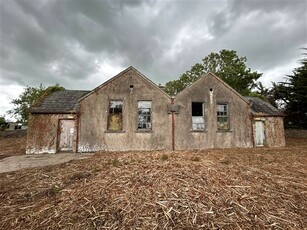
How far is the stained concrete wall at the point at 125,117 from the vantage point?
1220 cm

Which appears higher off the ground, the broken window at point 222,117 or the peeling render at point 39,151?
the broken window at point 222,117

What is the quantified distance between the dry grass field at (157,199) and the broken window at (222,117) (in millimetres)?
6969

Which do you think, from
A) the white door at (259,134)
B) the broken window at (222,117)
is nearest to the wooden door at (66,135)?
the broken window at (222,117)

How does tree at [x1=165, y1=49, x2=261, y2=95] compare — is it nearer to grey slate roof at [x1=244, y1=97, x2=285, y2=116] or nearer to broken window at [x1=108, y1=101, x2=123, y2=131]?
grey slate roof at [x1=244, y1=97, x2=285, y2=116]

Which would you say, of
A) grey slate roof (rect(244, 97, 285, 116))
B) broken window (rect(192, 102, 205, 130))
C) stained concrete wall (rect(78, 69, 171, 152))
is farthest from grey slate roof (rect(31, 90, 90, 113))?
grey slate roof (rect(244, 97, 285, 116))

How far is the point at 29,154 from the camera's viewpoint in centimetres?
1170

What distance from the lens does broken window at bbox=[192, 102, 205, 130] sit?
1316 cm

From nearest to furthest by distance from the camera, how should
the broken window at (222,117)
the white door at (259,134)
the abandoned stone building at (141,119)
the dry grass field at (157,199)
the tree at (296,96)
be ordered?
1. the dry grass field at (157,199)
2. the abandoned stone building at (141,119)
3. the broken window at (222,117)
4. the white door at (259,134)
5. the tree at (296,96)

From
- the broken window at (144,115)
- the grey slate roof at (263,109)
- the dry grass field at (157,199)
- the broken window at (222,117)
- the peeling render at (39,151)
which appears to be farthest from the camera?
the grey slate roof at (263,109)

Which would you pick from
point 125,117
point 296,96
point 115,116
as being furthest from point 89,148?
point 296,96

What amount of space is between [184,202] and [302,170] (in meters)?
5.51

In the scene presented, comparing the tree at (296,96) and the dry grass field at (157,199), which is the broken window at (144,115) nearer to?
the dry grass field at (157,199)

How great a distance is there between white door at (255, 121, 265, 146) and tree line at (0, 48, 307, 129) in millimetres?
6134

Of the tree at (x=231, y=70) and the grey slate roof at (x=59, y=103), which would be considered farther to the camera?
the tree at (x=231, y=70)
